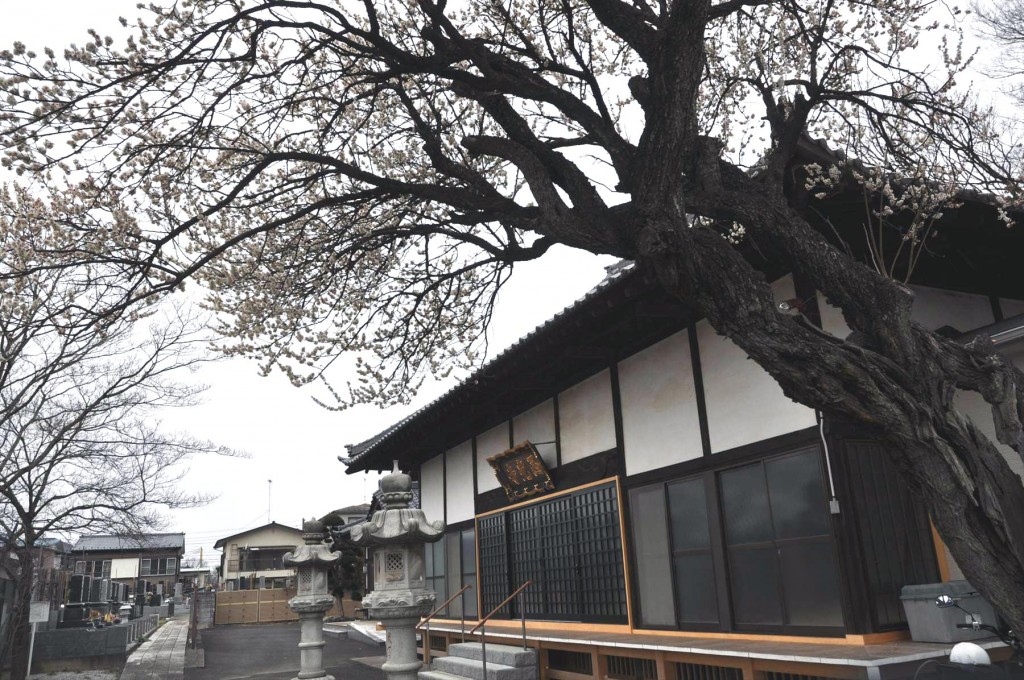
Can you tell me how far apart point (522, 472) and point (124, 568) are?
5635 centimetres

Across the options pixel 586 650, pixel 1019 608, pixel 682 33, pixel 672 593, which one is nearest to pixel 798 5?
pixel 682 33

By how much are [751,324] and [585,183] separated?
5.97 ft

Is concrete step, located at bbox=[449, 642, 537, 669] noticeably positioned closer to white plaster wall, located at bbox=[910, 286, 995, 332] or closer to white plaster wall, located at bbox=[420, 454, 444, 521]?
white plaster wall, located at bbox=[420, 454, 444, 521]

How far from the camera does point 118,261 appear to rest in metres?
5.65

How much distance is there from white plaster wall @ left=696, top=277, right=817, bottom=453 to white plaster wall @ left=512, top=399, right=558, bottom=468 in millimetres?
3655

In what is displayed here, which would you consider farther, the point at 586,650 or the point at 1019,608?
the point at 586,650

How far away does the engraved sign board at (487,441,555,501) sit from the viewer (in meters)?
11.4

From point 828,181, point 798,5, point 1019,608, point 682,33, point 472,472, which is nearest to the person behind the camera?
point 1019,608

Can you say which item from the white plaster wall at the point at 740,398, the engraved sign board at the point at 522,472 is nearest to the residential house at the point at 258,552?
the engraved sign board at the point at 522,472

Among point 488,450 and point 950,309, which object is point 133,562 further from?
point 950,309

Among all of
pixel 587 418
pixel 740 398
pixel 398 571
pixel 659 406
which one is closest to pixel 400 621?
pixel 398 571

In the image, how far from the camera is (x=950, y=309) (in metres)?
7.89

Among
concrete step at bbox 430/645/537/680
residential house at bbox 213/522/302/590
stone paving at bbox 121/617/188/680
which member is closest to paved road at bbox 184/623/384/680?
stone paving at bbox 121/617/188/680

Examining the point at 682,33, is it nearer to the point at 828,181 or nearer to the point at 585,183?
the point at 585,183
